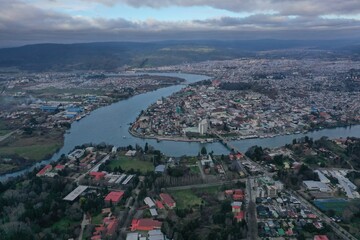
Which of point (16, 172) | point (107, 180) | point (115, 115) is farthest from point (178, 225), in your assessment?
point (115, 115)

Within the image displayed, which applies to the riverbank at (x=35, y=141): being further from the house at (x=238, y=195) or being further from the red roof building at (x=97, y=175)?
the house at (x=238, y=195)

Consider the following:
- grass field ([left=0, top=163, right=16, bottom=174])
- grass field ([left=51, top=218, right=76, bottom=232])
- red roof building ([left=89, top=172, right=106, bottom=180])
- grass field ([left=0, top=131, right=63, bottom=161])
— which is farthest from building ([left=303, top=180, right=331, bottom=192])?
grass field ([left=0, top=163, right=16, bottom=174])

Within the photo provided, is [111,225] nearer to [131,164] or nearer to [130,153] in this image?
[131,164]

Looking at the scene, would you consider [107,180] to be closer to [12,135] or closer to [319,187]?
[319,187]

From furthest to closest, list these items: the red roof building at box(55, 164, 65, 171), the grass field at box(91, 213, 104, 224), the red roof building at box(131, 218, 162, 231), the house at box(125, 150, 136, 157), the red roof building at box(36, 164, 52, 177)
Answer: the house at box(125, 150, 136, 157)
the red roof building at box(55, 164, 65, 171)
the red roof building at box(36, 164, 52, 177)
the grass field at box(91, 213, 104, 224)
the red roof building at box(131, 218, 162, 231)

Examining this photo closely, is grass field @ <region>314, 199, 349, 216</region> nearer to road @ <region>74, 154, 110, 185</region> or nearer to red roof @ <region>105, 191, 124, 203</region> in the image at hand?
red roof @ <region>105, 191, 124, 203</region>

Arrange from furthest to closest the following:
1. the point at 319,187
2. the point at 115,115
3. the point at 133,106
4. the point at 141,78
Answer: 1. the point at 141,78
2. the point at 133,106
3. the point at 115,115
4. the point at 319,187
